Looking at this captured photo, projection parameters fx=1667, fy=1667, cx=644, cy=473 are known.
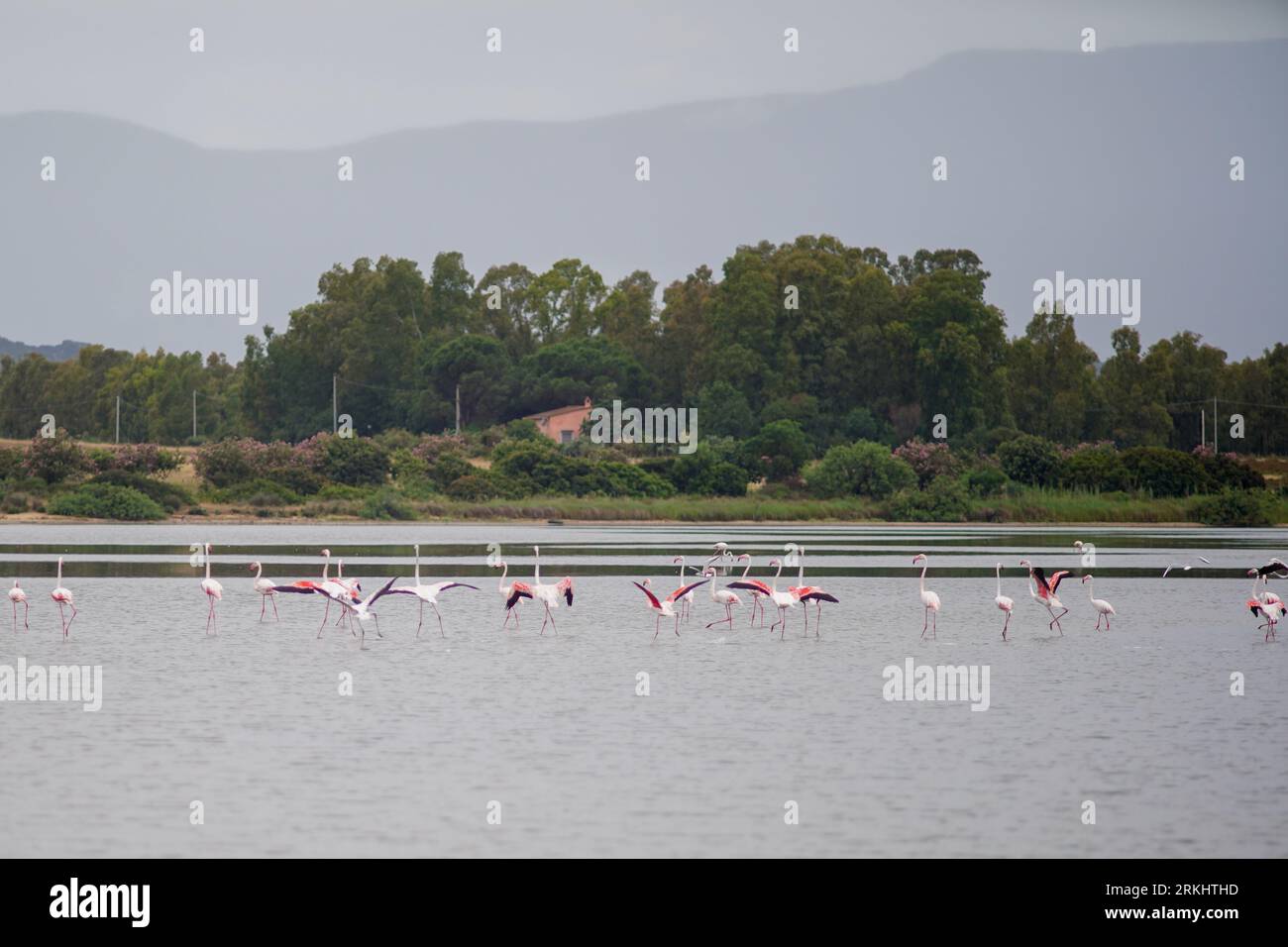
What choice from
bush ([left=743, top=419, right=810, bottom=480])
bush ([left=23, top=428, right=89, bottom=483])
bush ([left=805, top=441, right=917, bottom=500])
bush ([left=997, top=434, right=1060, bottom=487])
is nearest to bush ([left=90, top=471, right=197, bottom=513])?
bush ([left=23, top=428, right=89, bottom=483])

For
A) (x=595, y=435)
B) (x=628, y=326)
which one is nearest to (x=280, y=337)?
(x=628, y=326)

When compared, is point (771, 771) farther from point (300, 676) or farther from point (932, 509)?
point (932, 509)

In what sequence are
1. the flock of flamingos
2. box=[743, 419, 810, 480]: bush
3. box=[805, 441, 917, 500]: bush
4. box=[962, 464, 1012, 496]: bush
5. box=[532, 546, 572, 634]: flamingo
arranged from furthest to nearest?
box=[743, 419, 810, 480]: bush → box=[805, 441, 917, 500]: bush → box=[962, 464, 1012, 496]: bush → box=[532, 546, 572, 634]: flamingo → the flock of flamingos

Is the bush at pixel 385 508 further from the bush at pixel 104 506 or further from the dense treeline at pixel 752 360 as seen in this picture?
the dense treeline at pixel 752 360

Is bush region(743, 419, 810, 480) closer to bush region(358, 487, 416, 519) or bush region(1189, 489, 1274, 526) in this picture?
bush region(358, 487, 416, 519)

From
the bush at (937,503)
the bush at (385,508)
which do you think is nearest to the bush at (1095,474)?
the bush at (937,503)

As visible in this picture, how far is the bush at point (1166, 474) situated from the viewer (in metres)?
66.9

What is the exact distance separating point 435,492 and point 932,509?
19.6 meters

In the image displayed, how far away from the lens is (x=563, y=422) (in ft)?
303

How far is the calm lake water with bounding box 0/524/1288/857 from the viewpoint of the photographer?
1120 centimetres

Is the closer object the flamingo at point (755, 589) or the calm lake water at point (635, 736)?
the calm lake water at point (635, 736)

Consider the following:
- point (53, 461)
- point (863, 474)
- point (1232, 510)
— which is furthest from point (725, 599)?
point (53, 461)

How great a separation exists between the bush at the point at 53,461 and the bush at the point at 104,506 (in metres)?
2.69

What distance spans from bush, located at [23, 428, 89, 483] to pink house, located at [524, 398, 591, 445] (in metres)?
31.6
